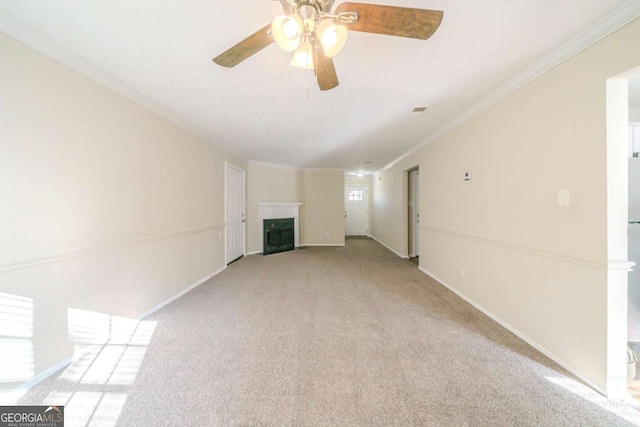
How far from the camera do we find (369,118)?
10.00 ft

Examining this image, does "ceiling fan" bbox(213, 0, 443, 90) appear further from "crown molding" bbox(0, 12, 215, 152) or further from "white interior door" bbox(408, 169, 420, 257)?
"white interior door" bbox(408, 169, 420, 257)

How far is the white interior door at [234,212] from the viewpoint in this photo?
4.77m

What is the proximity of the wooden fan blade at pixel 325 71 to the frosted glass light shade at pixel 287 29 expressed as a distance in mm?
249

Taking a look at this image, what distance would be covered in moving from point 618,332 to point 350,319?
184 cm

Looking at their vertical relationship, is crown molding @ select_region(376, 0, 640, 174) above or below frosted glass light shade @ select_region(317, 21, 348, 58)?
above

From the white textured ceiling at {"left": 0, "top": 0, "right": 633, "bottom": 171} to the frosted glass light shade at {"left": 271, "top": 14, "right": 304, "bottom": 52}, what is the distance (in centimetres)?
36

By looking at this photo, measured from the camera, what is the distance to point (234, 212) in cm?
506

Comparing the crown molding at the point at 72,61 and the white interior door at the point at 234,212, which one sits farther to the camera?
the white interior door at the point at 234,212

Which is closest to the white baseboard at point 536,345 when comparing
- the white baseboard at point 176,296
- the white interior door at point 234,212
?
the white baseboard at point 176,296

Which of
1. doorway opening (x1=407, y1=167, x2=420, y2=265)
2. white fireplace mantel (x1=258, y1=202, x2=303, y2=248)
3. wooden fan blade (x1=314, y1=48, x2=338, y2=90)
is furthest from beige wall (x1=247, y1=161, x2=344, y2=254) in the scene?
wooden fan blade (x1=314, y1=48, x2=338, y2=90)

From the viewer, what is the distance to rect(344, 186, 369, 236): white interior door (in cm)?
920

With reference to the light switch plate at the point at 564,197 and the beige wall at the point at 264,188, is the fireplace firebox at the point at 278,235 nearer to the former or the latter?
the beige wall at the point at 264,188

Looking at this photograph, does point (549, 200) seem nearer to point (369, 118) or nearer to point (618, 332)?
point (618, 332)

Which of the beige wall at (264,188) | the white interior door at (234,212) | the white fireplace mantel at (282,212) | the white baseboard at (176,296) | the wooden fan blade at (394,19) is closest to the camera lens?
the wooden fan blade at (394,19)
